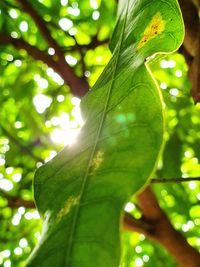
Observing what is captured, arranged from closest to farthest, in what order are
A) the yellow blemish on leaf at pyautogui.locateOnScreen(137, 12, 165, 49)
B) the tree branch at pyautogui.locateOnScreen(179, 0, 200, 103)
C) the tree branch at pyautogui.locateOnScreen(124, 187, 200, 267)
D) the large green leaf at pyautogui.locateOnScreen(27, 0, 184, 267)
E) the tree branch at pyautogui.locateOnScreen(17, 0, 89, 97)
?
the large green leaf at pyautogui.locateOnScreen(27, 0, 184, 267) < the yellow blemish on leaf at pyautogui.locateOnScreen(137, 12, 165, 49) < the tree branch at pyautogui.locateOnScreen(179, 0, 200, 103) < the tree branch at pyautogui.locateOnScreen(124, 187, 200, 267) < the tree branch at pyautogui.locateOnScreen(17, 0, 89, 97)

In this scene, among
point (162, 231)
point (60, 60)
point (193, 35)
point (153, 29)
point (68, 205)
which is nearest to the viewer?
point (68, 205)

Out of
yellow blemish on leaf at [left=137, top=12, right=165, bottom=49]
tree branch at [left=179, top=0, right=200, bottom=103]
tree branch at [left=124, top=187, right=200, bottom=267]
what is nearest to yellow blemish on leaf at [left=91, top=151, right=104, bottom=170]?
yellow blemish on leaf at [left=137, top=12, right=165, bottom=49]

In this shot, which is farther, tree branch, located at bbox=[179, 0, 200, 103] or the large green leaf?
tree branch, located at bbox=[179, 0, 200, 103]

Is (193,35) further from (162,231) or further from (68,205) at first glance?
(162,231)

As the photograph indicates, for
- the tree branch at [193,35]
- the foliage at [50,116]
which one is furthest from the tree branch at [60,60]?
the tree branch at [193,35]

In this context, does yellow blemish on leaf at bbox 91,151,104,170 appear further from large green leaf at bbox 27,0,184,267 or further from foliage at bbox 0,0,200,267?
foliage at bbox 0,0,200,267

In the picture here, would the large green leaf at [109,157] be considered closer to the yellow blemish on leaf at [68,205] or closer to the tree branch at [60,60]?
the yellow blemish on leaf at [68,205]

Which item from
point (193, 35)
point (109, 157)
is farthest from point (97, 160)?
point (193, 35)

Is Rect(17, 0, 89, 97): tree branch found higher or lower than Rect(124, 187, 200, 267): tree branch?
higher
